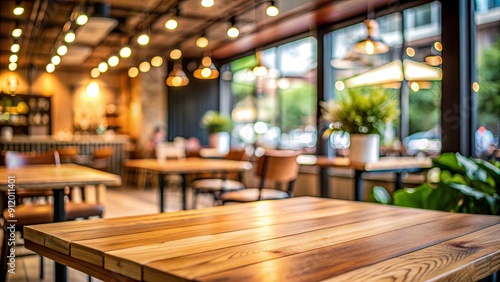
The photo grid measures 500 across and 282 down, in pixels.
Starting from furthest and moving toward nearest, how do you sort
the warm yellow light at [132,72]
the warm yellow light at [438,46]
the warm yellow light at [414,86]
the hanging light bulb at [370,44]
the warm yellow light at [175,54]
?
the warm yellow light at [175,54]
the warm yellow light at [132,72]
the warm yellow light at [414,86]
the warm yellow light at [438,46]
the hanging light bulb at [370,44]

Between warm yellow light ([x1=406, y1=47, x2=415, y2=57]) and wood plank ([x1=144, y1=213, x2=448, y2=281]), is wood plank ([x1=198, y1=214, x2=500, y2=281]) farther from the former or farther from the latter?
warm yellow light ([x1=406, y1=47, x2=415, y2=57])

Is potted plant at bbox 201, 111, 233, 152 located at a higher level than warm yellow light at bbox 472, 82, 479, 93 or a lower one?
lower

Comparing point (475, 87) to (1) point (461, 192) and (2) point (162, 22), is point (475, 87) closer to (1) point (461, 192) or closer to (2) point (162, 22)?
(1) point (461, 192)

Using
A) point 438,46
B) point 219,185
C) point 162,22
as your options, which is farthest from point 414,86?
point 162,22

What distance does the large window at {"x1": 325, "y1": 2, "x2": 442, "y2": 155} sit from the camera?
575cm

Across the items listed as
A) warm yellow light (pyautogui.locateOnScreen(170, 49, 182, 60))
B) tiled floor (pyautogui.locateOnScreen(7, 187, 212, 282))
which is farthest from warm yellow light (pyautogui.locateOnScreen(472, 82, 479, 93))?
warm yellow light (pyautogui.locateOnScreen(170, 49, 182, 60))

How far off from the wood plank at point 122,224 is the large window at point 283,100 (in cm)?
632

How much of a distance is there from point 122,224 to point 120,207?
20.6ft

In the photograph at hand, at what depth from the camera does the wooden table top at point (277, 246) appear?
3.01 feet

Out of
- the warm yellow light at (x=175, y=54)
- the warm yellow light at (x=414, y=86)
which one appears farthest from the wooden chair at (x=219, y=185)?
the warm yellow light at (x=175, y=54)

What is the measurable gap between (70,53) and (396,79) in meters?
7.81

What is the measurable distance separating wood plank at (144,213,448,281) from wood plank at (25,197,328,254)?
31 cm

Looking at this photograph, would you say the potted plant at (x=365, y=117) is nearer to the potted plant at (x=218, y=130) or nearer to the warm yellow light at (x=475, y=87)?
the warm yellow light at (x=475, y=87)

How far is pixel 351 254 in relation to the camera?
1046 mm
